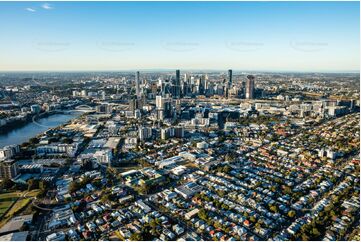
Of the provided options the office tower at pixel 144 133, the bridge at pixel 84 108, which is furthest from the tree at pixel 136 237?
the bridge at pixel 84 108

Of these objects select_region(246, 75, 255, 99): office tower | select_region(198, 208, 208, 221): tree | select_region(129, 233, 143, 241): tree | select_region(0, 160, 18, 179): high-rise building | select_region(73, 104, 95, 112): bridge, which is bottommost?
select_region(129, 233, 143, 241): tree

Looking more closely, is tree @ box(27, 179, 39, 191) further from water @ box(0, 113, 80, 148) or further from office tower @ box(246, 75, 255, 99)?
office tower @ box(246, 75, 255, 99)

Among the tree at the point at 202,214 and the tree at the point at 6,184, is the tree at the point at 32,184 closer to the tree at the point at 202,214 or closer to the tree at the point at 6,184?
the tree at the point at 6,184

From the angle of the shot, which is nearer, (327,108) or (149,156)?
(149,156)

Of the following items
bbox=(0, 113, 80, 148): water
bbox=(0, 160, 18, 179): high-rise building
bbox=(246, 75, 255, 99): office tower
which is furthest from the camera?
bbox=(246, 75, 255, 99): office tower

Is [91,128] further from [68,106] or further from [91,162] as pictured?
[68,106]

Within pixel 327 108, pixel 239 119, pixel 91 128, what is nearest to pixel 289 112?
pixel 327 108

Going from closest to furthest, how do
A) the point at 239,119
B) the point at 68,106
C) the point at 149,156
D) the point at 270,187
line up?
the point at 270,187
the point at 149,156
the point at 239,119
the point at 68,106

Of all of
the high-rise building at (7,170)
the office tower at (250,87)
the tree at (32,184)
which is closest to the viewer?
the tree at (32,184)

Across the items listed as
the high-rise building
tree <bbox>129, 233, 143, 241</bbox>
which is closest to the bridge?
the high-rise building
